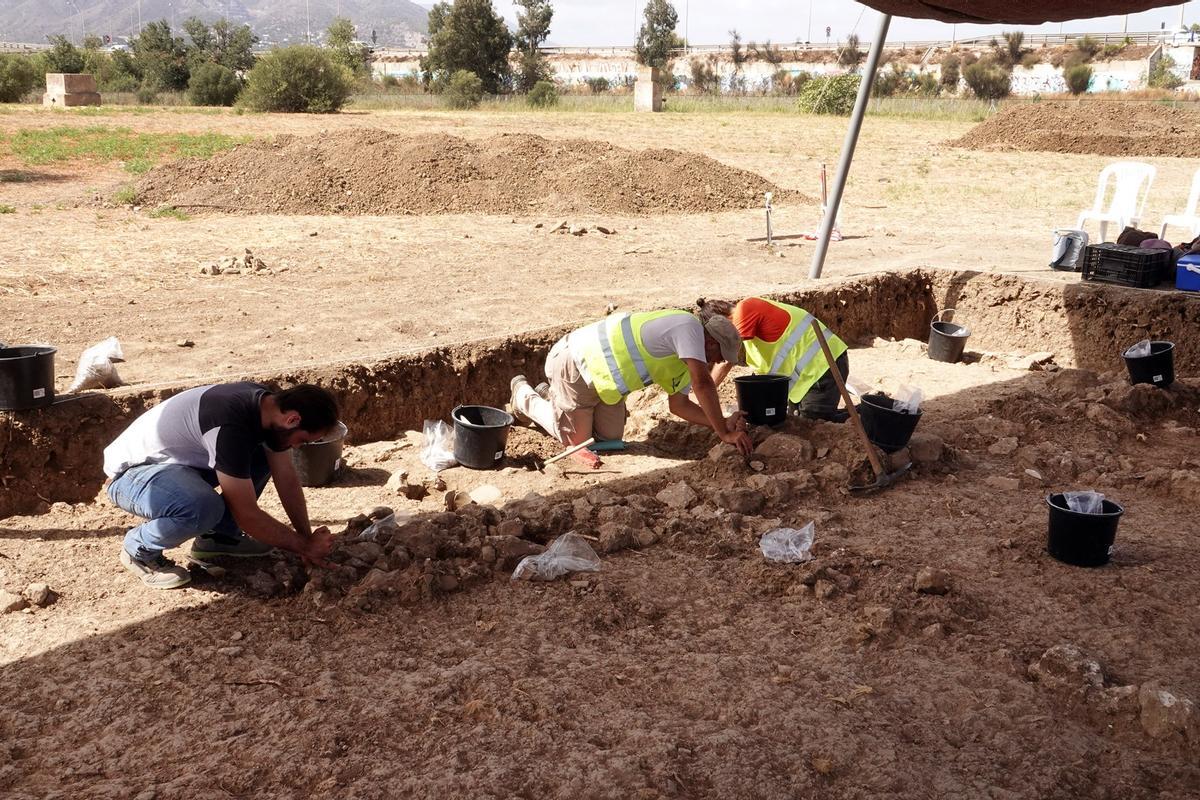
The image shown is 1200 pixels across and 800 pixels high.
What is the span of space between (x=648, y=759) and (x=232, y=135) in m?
24.2

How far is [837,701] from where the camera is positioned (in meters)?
3.44

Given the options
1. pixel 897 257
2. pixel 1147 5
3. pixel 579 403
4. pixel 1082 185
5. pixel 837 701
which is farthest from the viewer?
pixel 1082 185

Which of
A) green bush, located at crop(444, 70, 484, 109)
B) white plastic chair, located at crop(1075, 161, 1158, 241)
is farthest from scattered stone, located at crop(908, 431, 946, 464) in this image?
green bush, located at crop(444, 70, 484, 109)

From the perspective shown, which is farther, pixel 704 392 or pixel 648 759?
pixel 704 392

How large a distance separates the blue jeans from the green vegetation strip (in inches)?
632

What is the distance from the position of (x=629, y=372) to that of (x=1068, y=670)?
9.74ft

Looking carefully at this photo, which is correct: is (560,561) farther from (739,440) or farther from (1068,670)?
(1068,670)

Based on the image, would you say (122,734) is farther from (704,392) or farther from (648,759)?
(704,392)

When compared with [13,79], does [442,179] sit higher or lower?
lower

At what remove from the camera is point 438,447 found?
20.6 ft

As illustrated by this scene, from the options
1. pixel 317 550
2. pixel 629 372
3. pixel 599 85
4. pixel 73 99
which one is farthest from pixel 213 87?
pixel 317 550

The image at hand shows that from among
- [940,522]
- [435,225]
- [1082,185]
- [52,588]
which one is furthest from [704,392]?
[1082,185]

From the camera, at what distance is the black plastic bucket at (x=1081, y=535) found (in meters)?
4.46

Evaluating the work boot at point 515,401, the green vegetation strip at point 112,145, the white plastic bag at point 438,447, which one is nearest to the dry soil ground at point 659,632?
the white plastic bag at point 438,447
